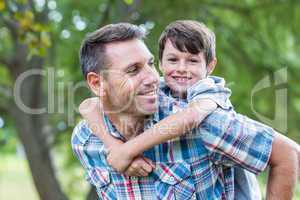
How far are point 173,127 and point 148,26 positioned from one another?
159 inches

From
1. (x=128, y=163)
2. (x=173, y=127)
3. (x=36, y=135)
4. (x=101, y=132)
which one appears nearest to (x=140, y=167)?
(x=128, y=163)

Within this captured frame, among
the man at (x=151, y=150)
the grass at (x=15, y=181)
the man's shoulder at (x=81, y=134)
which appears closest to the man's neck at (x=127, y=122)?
the man at (x=151, y=150)

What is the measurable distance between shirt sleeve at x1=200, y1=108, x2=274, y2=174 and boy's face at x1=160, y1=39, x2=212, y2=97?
811 mm

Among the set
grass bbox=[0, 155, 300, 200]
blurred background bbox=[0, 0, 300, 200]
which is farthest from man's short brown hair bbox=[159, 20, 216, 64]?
grass bbox=[0, 155, 300, 200]

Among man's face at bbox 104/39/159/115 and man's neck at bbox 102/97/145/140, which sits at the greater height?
man's face at bbox 104/39/159/115

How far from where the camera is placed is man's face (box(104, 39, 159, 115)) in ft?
7.26

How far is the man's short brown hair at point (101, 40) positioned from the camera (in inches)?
90.2

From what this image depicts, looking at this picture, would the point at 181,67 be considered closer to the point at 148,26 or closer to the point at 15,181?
the point at 148,26

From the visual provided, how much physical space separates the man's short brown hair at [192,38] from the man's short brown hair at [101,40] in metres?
0.48

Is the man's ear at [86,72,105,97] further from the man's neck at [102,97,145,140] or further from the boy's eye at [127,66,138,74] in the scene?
the boy's eye at [127,66,138,74]

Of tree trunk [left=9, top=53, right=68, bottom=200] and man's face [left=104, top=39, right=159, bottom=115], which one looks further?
tree trunk [left=9, top=53, right=68, bottom=200]

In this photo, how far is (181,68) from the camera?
2.85 meters

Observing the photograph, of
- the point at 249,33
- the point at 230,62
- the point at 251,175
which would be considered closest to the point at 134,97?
the point at 251,175

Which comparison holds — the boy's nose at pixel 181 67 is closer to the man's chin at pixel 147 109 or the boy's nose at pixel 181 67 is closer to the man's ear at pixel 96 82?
the man's ear at pixel 96 82
